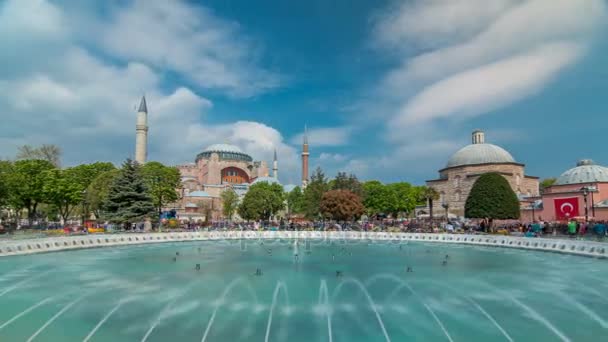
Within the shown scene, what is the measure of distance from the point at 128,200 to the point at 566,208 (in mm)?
35070

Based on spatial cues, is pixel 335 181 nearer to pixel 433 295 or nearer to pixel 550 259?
pixel 550 259

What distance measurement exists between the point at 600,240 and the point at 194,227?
25.2 m

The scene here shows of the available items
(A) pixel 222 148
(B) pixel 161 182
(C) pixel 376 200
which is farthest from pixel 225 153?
(B) pixel 161 182

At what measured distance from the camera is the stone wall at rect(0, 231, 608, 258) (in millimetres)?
16891

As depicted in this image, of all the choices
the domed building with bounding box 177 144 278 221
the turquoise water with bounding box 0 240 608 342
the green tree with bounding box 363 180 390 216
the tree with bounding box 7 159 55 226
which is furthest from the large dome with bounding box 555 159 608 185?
the tree with bounding box 7 159 55 226

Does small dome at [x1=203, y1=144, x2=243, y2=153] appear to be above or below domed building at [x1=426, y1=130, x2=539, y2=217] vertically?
above

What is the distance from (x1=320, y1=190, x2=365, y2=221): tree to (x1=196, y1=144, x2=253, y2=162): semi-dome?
44160 mm

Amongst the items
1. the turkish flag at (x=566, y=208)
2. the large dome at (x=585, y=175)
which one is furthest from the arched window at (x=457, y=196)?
the turkish flag at (x=566, y=208)

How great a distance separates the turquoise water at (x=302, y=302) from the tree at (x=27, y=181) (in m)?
19.9

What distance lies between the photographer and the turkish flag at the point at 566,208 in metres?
33.3

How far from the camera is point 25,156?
3741 cm

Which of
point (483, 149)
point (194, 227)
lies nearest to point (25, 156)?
point (194, 227)

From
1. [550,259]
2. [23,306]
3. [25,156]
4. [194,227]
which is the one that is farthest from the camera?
[25,156]

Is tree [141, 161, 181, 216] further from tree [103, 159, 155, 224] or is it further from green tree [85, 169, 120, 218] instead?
tree [103, 159, 155, 224]
